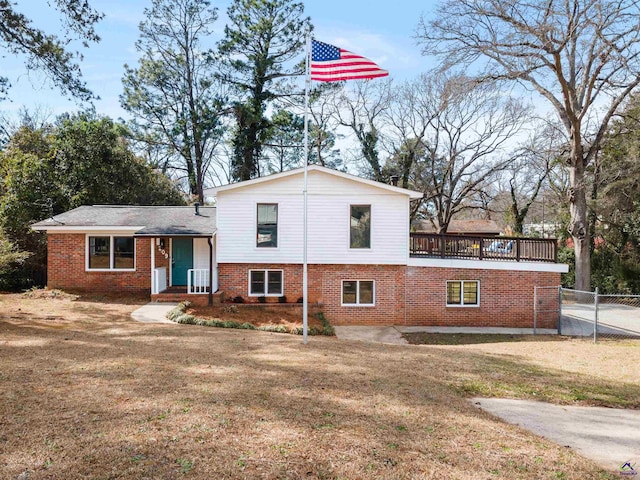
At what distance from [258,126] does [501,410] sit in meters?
25.8

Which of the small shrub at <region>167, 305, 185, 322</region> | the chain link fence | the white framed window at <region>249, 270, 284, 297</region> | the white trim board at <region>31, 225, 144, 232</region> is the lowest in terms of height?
the chain link fence

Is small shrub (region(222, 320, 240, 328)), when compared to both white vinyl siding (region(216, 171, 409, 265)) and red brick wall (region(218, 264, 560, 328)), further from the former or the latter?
white vinyl siding (region(216, 171, 409, 265))

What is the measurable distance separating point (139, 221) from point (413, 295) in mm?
11083

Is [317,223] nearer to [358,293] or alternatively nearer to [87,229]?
[358,293]

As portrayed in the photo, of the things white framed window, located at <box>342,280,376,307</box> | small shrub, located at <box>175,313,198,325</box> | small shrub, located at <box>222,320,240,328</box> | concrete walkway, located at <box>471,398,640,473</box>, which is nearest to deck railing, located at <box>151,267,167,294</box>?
small shrub, located at <box>175,313,198,325</box>

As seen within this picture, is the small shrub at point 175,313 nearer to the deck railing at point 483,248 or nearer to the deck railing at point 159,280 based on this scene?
the deck railing at point 159,280

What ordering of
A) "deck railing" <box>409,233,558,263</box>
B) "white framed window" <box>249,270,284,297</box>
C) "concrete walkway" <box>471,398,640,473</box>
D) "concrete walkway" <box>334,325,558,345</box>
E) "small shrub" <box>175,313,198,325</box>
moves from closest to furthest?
"concrete walkway" <box>471,398,640,473</box>
"small shrub" <box>175,313,198,325</box>
"concrete walkway" <box>334,325,558,345</box>
"deck railing" <box>409,233,558,263</box>
"white framed window" <box>249,270,284,297</box>

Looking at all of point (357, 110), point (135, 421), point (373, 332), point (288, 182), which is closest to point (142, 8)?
point (357, 110)

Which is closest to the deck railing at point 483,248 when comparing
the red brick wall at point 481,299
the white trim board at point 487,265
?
the white trim board at point 487,265

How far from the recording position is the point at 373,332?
47.2 ft

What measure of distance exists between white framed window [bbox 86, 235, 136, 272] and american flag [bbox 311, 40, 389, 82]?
37.9ft

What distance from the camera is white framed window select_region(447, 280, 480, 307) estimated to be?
15844 millimetres

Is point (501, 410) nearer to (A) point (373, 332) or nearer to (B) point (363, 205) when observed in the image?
(A) point (373, 332)

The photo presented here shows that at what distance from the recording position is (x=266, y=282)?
52.2 ft
